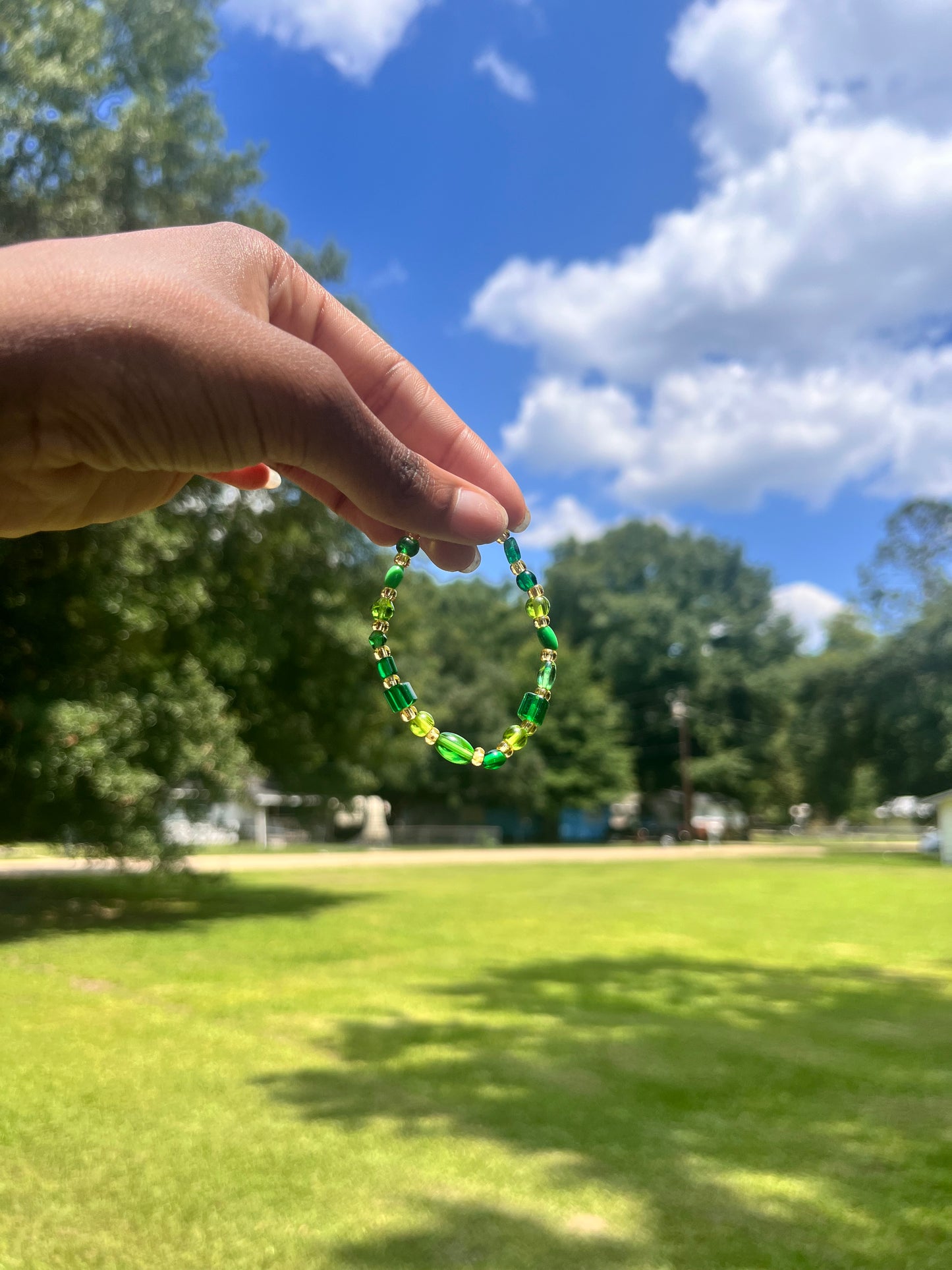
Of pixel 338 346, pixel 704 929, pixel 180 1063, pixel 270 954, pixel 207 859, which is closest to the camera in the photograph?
pixel 338 346

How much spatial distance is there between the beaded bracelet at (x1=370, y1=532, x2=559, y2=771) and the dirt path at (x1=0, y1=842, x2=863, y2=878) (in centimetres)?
2087

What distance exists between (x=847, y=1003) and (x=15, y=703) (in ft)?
32.2

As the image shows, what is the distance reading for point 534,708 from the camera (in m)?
2.27

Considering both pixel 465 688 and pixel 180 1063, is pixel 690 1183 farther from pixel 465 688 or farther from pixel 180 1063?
pixel 465 688

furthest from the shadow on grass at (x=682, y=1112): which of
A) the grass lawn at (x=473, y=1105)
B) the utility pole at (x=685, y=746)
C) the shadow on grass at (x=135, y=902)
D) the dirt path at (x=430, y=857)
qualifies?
the utility pole at (x=685, y=746)

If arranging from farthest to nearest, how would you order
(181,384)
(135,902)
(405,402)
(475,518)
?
1. (135,902)
2. (405,402)
3. (475,518)
4. (181,384)

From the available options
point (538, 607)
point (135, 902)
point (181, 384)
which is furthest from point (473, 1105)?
point (135, 902)

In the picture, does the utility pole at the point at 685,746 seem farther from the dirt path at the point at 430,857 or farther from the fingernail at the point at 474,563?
the fingernail at the point at 474,563

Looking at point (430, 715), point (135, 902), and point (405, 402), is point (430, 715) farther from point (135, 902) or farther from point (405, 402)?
point (135, 902)

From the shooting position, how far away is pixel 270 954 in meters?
11.1

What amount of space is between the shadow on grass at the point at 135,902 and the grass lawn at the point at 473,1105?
1.99 m

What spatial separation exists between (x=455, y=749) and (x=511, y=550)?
0.49 metres

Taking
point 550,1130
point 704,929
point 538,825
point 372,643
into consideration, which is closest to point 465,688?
point 538,825

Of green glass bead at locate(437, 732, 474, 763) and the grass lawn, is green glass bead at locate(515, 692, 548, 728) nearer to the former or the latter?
green glass bead at locate(437, 732, 474, 763)
